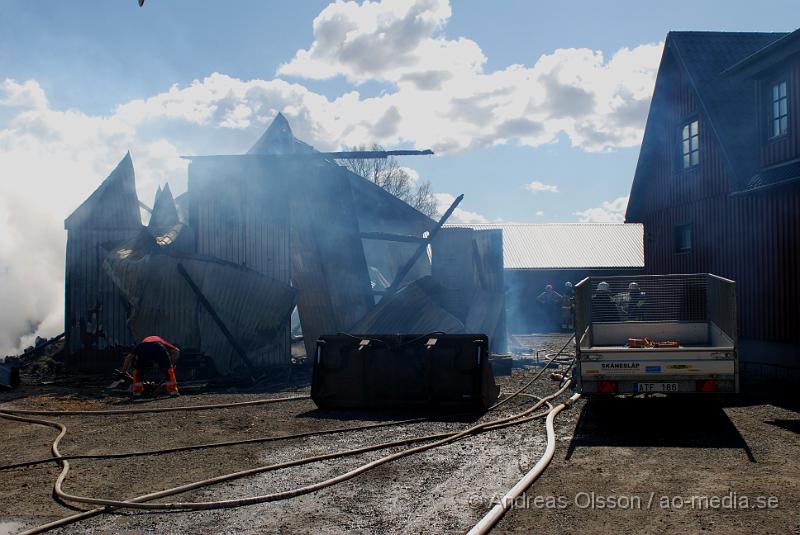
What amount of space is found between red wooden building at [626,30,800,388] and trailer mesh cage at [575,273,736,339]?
8.39 ft

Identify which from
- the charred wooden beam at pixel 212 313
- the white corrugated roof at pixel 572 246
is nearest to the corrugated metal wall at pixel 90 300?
the charred wooden beam at pixel 212 313

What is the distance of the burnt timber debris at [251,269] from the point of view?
55.8 feet

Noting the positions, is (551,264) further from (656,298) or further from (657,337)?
(657,337)

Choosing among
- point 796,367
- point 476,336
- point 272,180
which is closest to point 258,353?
point 272,180

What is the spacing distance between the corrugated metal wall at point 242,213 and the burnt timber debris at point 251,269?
3 cm

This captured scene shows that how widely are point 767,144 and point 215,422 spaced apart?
40.7 ft

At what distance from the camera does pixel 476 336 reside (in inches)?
428

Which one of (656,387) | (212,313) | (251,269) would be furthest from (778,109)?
(212,313)

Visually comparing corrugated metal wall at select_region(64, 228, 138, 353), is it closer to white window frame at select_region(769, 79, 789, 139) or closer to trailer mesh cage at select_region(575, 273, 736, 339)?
trailer mesh cage at select_region(575, 273, 736, 339)

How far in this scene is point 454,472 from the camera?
7.09m

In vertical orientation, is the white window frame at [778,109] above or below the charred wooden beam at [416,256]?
above

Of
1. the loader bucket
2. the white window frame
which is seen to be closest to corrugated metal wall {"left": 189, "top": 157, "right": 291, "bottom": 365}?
the loader bucket

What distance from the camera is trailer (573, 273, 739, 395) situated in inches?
365

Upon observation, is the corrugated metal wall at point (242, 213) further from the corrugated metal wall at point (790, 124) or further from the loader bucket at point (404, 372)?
the corrugated metal wall at point (790, 124)
